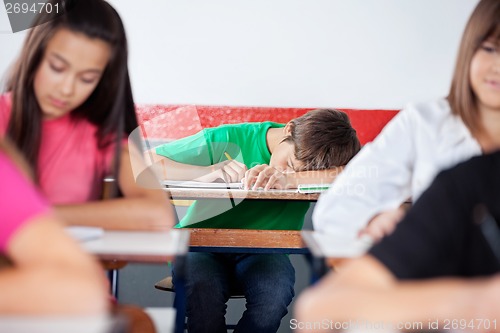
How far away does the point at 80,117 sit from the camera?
5.08ft

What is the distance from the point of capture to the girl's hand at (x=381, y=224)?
53.5 inches

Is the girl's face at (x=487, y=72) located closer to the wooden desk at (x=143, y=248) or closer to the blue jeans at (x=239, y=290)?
the wooden desk at (x=143, y=248)

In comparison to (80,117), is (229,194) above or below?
below

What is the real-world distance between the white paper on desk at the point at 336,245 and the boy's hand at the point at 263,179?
0.89m

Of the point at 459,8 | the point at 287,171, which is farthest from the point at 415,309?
the point at 459,8

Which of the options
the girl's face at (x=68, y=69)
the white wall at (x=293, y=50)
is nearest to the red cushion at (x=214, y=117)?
the white wall at (x=293, y=50)

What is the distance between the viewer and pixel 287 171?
256 cm

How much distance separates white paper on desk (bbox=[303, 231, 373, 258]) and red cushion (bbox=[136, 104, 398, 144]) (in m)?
2.60

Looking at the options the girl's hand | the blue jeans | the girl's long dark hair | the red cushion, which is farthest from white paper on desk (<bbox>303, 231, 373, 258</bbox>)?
the red cushion

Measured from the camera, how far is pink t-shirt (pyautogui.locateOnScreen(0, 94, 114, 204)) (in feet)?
4.89

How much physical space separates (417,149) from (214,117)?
266 centimetres

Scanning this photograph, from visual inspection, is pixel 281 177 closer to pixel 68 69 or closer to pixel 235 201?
pixel 235 201

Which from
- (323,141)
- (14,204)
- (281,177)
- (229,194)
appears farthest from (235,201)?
(14,204)

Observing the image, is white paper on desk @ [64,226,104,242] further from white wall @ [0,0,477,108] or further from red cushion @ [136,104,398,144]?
white wall @ [0,0,477,108]
